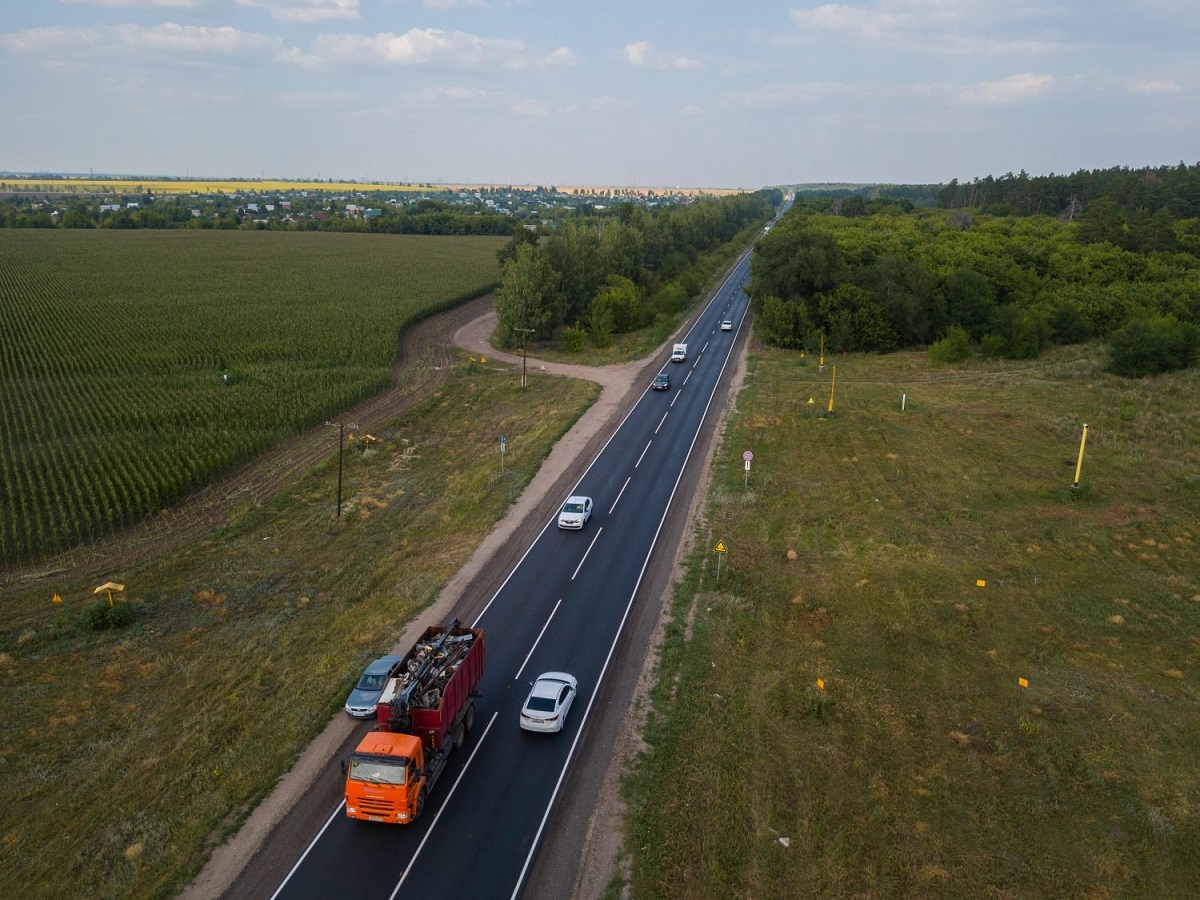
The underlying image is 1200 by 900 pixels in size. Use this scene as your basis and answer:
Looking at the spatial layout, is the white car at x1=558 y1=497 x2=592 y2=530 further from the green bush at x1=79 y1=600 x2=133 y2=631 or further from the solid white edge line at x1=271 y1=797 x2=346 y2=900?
the solid white edge line at x1=271 y1=797 x2=346 y2=900

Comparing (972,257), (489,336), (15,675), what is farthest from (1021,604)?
(972,257)

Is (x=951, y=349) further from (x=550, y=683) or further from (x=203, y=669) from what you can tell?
(x=203, y=669)

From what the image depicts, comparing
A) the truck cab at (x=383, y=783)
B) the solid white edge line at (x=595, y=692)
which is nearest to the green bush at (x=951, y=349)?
the solid white edge line at (x=595, y=692)

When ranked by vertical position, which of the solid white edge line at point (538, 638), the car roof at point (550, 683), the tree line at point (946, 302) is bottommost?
the solid white edge line at point (538, 638)

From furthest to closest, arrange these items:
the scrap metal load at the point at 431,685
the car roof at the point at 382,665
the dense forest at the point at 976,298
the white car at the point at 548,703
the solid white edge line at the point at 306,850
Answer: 1. the dense forest at the point at 976,298
2. the car roof at the point at 382,665
3. the white car at the point at 548,703
4. the scrap metal load at the point at 431,685
5. the solid white edge line at the point at 306,850

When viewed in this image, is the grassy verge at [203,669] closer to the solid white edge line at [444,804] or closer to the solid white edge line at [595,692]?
the solid white edge line at [444,804]

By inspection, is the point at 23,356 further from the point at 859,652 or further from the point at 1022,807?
the point at 1022,807
